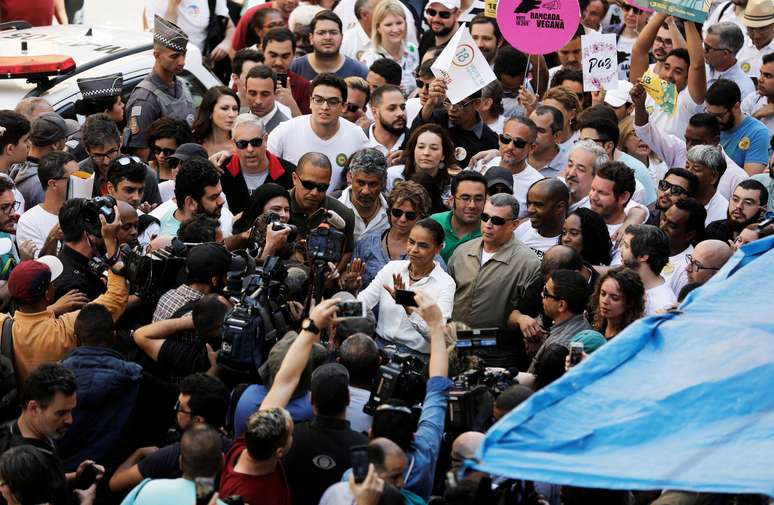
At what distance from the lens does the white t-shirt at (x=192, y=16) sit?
14258 millimetres

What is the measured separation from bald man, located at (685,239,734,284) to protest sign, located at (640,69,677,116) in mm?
2742

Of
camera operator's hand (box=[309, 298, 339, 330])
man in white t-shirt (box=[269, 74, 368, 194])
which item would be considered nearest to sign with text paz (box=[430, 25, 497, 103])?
man in white t-shirt (box=[269, 74, 368, 194])

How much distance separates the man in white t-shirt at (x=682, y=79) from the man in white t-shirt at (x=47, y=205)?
191 inches

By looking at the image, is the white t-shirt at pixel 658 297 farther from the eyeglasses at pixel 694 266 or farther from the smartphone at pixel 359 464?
the smartphone at pixel 359 464

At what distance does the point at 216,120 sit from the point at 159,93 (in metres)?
0.74

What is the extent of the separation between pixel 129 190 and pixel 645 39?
5.32 meters

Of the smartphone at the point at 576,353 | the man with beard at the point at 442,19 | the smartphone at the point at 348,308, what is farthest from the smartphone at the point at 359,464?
the man with beard at the point at 442,19

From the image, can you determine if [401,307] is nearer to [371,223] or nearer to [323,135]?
[371,223]

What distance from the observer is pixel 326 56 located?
12.9 m

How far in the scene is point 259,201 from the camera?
943 cm

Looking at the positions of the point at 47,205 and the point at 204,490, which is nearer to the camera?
the point at 204,490

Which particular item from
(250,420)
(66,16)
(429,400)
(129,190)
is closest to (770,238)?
(429,400)

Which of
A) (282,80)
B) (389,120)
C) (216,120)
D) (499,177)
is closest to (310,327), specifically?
(499,177)

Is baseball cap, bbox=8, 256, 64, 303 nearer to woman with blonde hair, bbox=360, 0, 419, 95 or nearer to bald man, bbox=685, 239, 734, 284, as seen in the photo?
bald man, bbox=685, 239, 734, 284
